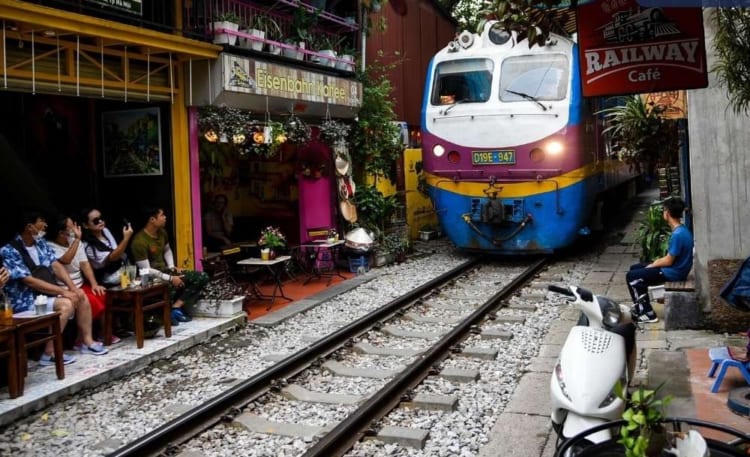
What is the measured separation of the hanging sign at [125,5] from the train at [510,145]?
530 cm

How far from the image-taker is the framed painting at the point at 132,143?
871 centimetres

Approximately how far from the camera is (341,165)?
38.4 ft

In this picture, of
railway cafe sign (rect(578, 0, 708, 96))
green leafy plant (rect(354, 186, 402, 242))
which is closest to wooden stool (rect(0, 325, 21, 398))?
railway cafe sign (rect(578, 0, 708, 96))

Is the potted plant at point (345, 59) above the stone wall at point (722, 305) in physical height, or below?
above

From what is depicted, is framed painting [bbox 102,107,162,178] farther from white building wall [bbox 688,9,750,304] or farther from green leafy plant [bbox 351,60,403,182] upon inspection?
white building wall [bbox 688,9,750,304]

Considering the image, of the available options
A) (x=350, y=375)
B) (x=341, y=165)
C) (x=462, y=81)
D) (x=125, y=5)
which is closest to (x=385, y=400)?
(x=350, y=375)

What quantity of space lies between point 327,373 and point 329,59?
6087 mm

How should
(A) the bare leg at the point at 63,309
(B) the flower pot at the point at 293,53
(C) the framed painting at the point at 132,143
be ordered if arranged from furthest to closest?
(B) the flower pot at the point at 293,53 < (C) the framed painting at the point at 132,143 < (A) the bare leg at the point at 63,309

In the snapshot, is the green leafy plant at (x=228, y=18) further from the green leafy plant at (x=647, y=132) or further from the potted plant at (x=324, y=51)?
the green leafy plant at (x=647, y=132)

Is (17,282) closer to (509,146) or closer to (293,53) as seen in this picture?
(293,53)

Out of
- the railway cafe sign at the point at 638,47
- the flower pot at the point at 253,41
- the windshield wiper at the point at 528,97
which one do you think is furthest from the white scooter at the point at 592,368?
the windshield wiper at the point at 528,97

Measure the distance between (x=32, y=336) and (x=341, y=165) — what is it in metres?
6.21

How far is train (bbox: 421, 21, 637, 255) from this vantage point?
1105 cm

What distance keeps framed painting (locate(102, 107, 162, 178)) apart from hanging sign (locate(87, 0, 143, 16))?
122 cm
